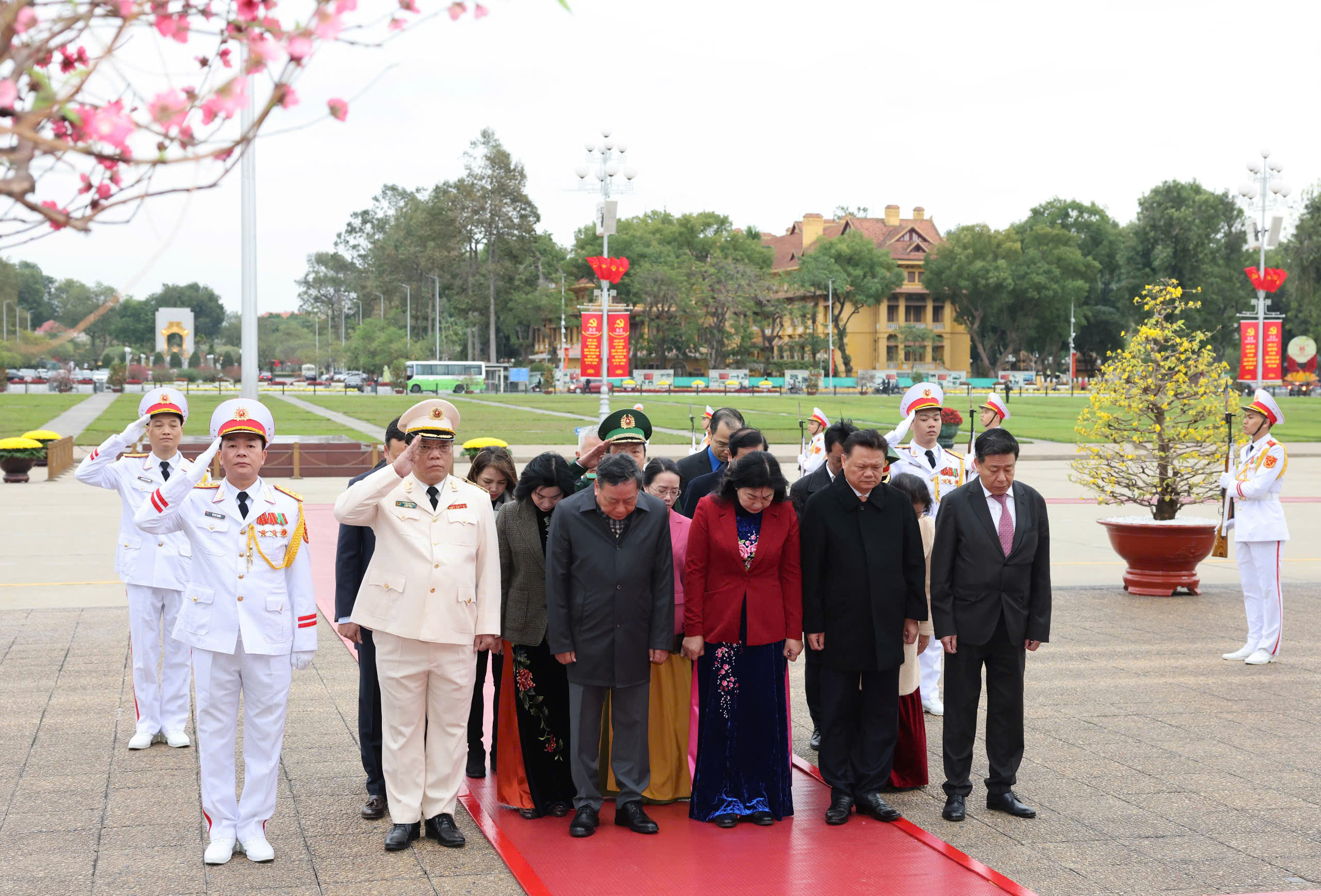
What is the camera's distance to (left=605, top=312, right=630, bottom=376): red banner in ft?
102

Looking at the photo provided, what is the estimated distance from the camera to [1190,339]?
11.9m

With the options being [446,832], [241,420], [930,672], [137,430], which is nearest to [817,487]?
[930,672]

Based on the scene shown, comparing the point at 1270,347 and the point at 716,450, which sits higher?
the point at 1270,347

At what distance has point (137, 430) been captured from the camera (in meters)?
6.14

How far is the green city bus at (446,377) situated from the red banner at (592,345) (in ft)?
162

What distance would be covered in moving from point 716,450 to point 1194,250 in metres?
85.0

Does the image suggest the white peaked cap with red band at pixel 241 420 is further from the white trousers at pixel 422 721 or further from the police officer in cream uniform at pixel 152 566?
the police officer in cream uniform at pixel 152 566

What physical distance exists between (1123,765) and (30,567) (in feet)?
36.4

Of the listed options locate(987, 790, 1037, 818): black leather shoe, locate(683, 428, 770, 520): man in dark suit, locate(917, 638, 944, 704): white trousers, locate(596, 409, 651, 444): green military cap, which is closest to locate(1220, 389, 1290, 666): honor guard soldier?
locate(917, 638, 944, 704): white trousers

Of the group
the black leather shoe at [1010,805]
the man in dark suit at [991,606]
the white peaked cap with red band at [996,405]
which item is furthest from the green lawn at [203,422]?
the black leather shoe at [1010,805]

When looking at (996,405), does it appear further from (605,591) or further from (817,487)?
(605,591)

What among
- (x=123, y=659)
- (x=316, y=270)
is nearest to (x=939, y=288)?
(x=316, y=270)

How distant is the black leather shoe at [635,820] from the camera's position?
515cm

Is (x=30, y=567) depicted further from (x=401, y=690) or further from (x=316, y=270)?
(x=316, y=270)
